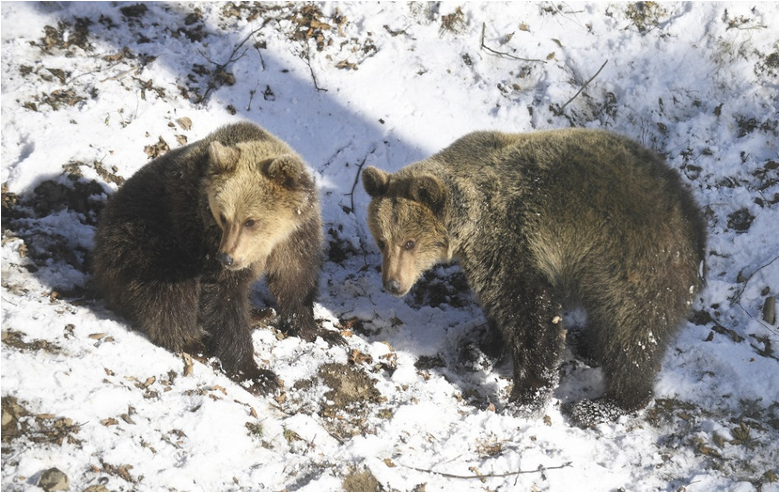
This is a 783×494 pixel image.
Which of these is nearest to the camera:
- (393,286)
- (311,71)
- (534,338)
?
(534,338)

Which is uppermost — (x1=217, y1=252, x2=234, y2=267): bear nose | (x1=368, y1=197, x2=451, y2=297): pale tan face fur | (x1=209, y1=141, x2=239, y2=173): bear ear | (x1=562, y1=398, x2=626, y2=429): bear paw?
(x1=209, y1=141, x2=239, y2=173): bear ear

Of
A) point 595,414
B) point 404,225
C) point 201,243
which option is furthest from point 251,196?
point 595,414

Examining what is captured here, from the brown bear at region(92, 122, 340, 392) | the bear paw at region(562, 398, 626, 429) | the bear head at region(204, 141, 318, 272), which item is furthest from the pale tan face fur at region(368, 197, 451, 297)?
the bear paw at region(562, 398, 626, 429)

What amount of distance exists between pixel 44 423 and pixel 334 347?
2.65 metres

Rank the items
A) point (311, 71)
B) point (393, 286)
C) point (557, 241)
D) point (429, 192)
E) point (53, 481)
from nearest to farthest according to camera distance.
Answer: point (53, 481) < point (557, 241) < point (429, 192) < point (393, 286) < point (311, 71)

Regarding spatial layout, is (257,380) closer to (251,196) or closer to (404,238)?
(251,196)

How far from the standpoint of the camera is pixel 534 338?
5.74 meters

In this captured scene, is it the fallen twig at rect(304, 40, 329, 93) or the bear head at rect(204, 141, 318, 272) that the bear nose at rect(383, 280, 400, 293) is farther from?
the fallen twig at rect(304, 40, 329, 93)

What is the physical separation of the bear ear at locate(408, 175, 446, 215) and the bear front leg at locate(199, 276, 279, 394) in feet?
5.45

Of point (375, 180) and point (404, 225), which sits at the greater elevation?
point (375, 180)

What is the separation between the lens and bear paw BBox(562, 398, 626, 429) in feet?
19.1

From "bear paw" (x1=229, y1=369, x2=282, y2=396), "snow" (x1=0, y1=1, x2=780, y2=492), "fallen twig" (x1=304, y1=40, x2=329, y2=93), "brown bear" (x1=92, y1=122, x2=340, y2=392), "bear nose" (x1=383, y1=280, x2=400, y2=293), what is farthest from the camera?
"fallen twig" (x1=304, y1=40, x2=329, y2=93)

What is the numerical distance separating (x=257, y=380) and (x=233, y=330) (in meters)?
0.48

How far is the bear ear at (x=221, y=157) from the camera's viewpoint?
17.7ft
